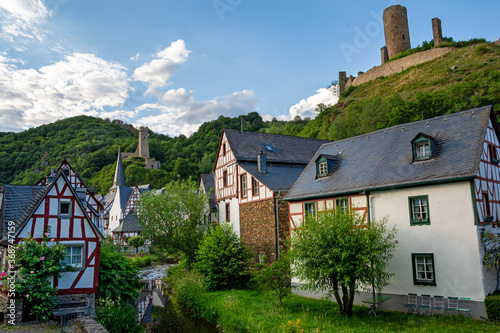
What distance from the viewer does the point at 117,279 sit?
47.3 ft

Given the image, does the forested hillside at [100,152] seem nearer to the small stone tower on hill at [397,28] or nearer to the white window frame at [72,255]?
the small stone tower on hill at [397,28]

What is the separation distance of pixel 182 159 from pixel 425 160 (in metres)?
78.9

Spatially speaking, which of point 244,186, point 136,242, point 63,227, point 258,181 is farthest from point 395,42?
point 63,227

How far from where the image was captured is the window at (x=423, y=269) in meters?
12.0

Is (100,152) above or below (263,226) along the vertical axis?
above

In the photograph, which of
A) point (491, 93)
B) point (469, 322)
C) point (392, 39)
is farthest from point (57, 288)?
point (392, 39)

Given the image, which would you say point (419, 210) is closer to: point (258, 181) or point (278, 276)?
point (278, 276)

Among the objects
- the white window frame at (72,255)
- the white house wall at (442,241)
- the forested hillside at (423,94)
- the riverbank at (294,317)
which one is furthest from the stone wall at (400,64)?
the white window frame at (72,255)

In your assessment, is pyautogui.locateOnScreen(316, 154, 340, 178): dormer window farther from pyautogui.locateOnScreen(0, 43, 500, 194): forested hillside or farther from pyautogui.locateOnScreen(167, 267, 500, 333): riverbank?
pyautogui.locateOnScreen(167, 267, 500, 333): riverbank

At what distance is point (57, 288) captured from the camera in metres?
13.0

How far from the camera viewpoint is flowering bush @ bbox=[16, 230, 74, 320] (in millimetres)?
11836

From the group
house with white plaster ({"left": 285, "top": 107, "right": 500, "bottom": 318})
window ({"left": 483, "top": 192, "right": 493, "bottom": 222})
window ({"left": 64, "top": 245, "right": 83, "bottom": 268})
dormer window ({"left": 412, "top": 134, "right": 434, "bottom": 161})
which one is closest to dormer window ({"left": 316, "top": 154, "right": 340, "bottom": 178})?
house with white plaster ({"left": 285, "top": 107, "right": 500, "bottom": 318})

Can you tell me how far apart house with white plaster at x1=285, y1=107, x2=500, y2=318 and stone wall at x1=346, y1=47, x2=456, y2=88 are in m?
54.0

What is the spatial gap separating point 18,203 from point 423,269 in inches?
604
